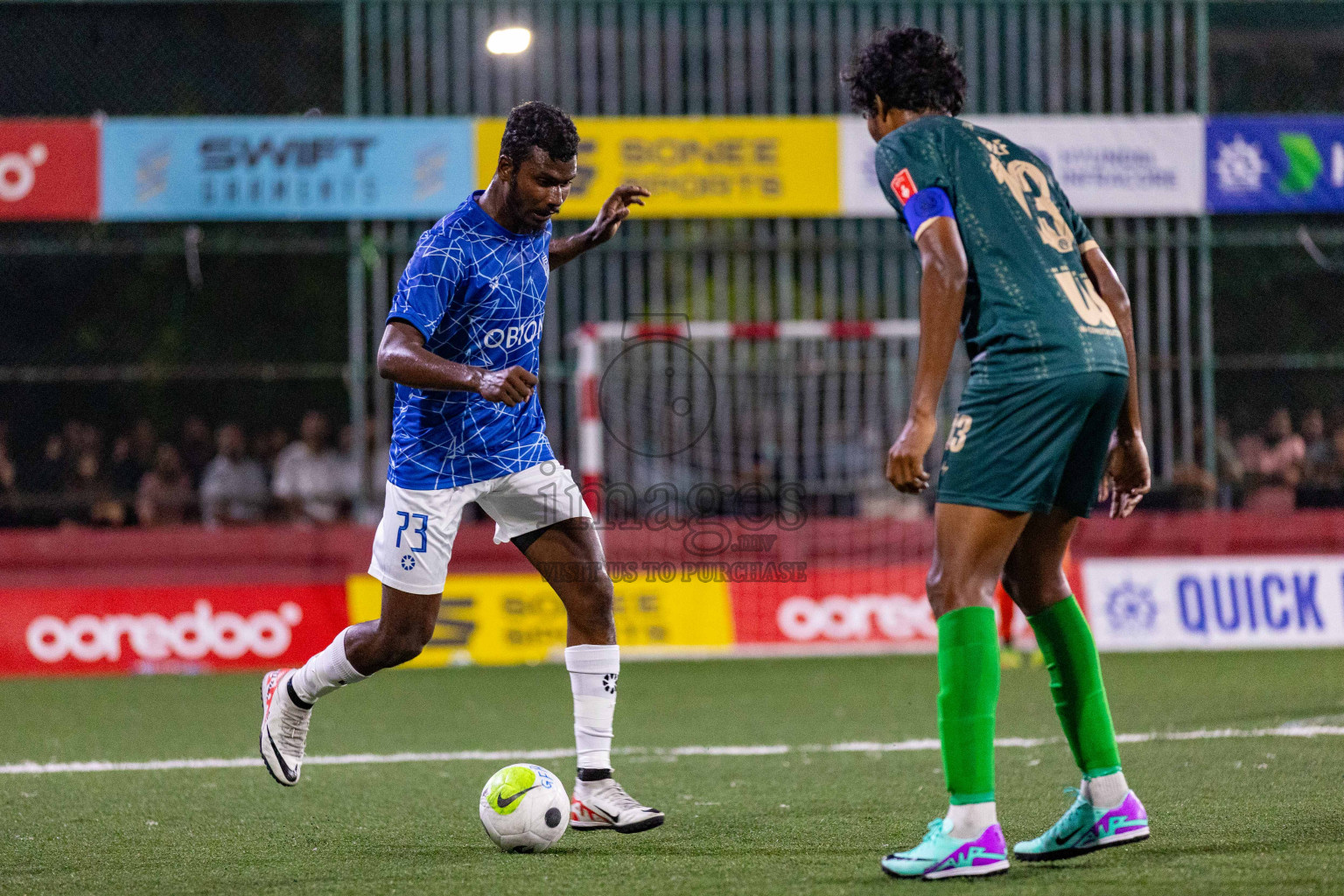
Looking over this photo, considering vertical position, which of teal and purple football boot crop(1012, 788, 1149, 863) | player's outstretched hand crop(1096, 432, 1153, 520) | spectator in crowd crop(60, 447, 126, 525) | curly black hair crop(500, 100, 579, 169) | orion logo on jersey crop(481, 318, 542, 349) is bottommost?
teal and purple football boot crop(1012, 788, 1149, 863)

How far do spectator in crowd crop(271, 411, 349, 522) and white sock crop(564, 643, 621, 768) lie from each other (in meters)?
8.05

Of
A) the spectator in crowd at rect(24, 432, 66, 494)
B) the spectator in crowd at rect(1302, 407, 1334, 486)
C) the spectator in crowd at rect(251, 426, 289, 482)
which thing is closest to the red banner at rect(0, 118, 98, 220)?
the spectator in crowd at rect(24, 432, 66, 494)

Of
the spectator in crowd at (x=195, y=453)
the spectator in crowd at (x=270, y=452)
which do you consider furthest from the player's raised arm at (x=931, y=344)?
the spectator in crowd at (x=195, y=453)

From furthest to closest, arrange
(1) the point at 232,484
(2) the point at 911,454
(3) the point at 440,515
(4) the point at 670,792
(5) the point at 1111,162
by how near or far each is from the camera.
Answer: (1) the point at 232,484
(5) the point at 1111,162
(4) the point at 670,792
(3) the point at 440,515
(2) the point at 911,454

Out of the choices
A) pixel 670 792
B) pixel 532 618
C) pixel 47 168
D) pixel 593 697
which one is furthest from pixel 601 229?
pixel 47 168

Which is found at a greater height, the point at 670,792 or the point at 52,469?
the point at 52,469

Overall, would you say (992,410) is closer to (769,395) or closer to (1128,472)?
(1128,472)

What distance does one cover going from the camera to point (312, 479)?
13.2 m

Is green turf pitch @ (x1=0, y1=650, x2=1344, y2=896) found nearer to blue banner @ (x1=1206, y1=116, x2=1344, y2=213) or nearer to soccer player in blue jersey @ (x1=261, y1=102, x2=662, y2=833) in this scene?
soccer player in blue jersey @ (x1=261, y1=102, x2=662, y2=833)

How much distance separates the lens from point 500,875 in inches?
173

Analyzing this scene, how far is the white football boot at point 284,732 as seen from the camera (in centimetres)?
531

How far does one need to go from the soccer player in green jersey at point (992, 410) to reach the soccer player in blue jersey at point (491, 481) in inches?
48.2

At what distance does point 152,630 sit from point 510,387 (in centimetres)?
770

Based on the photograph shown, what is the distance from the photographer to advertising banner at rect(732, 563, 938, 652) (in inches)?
470
